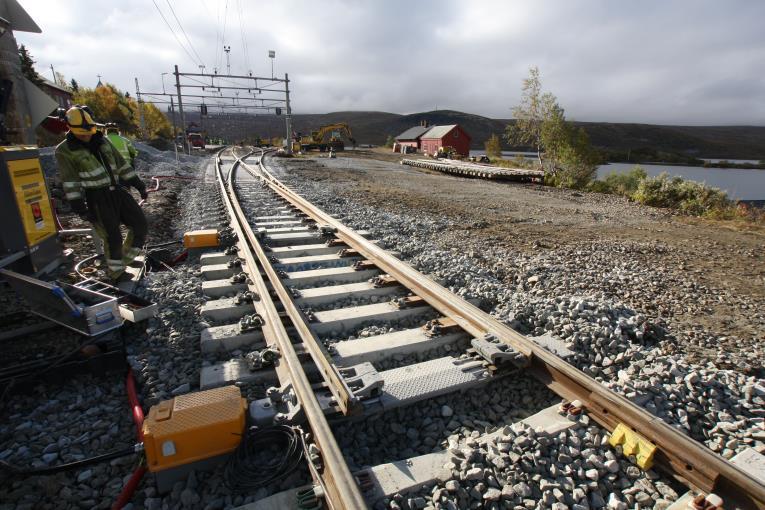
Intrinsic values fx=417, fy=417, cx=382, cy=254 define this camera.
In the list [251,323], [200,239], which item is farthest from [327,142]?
[251,323]

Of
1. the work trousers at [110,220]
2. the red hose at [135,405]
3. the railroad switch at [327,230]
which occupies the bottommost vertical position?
the red hose at [135,405]

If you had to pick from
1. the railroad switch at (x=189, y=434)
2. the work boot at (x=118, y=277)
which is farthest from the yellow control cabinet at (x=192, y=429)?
the work boot at (x=118, y=277)

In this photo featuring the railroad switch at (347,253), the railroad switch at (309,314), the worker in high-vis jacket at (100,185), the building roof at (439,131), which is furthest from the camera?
the building roof at (439,131)

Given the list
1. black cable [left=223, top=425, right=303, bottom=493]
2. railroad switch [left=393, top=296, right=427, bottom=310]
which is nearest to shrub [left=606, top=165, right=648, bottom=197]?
railroad switch [left=393, top=296, right=427, bottom=310]

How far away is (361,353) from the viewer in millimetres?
3277

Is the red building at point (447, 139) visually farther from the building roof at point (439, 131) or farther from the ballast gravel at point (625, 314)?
the ballast gravel at point (625, 314)

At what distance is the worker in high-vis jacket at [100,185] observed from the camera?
462 centimetres

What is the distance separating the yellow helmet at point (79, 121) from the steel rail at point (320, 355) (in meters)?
2.61

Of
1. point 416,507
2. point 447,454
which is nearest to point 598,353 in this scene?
point 447,454

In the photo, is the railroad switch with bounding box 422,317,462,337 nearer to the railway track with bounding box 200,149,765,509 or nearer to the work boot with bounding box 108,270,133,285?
the railway track with bounding box 200,149,765,509

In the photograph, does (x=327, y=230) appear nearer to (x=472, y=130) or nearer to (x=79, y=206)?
(x=79, y=206)

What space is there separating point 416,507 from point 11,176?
4778mm

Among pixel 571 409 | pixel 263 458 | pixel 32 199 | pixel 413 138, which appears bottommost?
pixel 263 458

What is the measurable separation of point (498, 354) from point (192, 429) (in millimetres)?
2028
